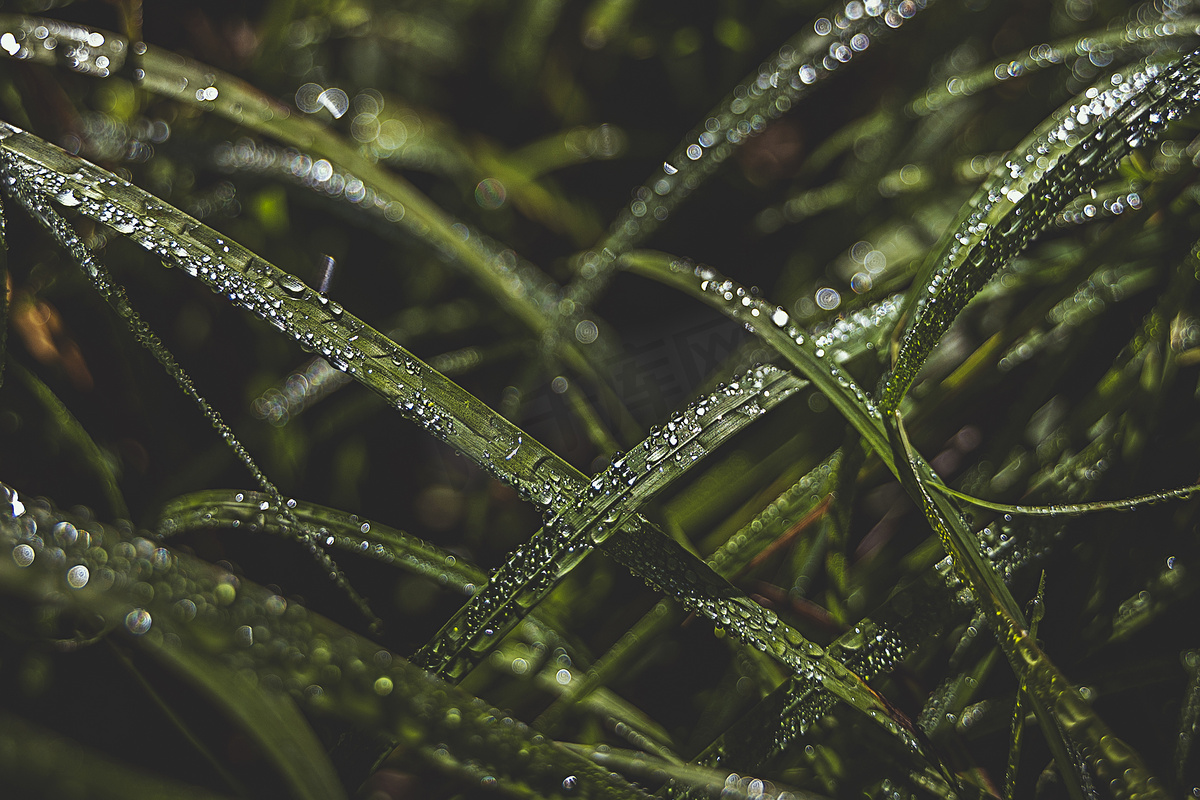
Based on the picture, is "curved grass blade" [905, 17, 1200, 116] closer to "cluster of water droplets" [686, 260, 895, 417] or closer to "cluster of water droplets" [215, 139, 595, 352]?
"cluster of water droplets" [686, 260, 895, 417]

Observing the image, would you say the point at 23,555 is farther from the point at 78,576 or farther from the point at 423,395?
the point at 423,395

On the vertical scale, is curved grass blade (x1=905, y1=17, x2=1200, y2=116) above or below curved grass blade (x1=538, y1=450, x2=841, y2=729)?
above

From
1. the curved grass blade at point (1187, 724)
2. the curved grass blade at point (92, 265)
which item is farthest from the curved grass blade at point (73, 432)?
the curved grass blade at point (1187, 724)

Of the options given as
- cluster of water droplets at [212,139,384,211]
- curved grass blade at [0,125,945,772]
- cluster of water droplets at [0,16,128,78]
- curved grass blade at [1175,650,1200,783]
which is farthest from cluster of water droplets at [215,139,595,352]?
curved grass blade at [1175,650,1200,783]

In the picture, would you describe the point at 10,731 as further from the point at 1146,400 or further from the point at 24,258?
the point at 1146,400

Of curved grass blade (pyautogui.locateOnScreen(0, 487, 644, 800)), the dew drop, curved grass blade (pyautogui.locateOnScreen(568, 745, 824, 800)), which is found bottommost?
curved grass blade (pyautogui.locateOnScreen(568, 745, 824, 800))

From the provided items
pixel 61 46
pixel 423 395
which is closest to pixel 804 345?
pixel 423 395

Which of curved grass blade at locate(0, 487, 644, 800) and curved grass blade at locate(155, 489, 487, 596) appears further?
curved grass blade at locate(155, 489, 487, 596)

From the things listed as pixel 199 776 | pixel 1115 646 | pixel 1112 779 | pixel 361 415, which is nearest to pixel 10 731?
pixel 199 776
